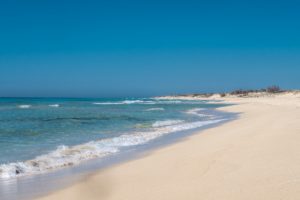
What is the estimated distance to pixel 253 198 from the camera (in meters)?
5.13

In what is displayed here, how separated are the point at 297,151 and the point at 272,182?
309cm

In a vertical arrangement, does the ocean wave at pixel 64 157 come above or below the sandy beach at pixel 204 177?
below

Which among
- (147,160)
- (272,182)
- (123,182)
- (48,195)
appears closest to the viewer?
(272,182)

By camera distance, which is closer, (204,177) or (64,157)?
(204,177)

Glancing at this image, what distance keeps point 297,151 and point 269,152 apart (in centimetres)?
65

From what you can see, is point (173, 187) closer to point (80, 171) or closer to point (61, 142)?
point (80, 171)

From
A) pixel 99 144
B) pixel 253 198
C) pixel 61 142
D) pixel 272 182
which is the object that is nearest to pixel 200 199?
pixel 253 198

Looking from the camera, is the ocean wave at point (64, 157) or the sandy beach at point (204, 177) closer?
the sandy beach at point (204, 177)

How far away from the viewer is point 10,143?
13328mm

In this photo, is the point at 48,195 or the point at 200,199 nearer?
the point at 200,199

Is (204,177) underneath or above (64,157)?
above

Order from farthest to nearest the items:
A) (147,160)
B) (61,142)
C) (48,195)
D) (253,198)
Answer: (61,142), (147,160), (48,195), (253,198)

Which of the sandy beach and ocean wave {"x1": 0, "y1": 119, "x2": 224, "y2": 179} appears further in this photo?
ocean wave {"x1": 0, "y1": 119, "x2": 224, "y2": 179}

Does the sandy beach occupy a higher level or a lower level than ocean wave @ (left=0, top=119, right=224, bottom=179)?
higher
